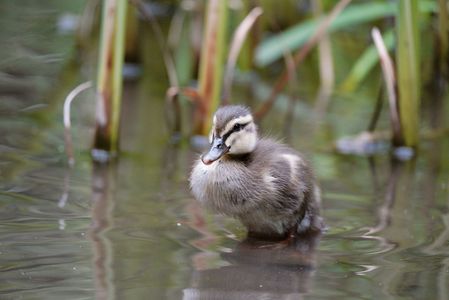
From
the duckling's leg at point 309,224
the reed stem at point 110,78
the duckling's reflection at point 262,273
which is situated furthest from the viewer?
the reed stem at point 110,78

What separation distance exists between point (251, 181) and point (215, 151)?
215mm

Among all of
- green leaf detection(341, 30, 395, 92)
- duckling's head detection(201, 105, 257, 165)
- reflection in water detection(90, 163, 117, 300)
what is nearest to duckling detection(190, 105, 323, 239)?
duckling's head detection(201, 105, 257, 165)

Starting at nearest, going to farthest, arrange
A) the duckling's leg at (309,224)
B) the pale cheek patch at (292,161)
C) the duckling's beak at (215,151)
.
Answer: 1. the duckling's beak at (215,151)
2. the pale cheek patch at (292,161)
3. the duckling's leg at (309,224)

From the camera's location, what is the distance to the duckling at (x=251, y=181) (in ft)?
14.7

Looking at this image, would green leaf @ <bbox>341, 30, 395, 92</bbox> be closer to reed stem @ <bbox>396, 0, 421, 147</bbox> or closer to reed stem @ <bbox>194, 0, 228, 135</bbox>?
reed stem @ <bbox>396, 0, 421, 147</bbox>

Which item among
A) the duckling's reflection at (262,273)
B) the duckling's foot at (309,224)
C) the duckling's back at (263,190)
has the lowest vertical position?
the duckling's reflection at (262,273)

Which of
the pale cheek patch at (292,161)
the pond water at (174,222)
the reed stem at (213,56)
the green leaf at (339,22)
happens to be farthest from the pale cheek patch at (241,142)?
the green leaf at (339,22)

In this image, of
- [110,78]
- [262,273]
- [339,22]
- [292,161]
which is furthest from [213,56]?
[262,273]

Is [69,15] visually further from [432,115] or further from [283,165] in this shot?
[283,165]

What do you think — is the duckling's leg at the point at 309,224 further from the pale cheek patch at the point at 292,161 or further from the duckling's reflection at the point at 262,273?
the pale cheek patch at the point at 292,161

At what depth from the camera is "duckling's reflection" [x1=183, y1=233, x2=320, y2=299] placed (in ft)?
12.5

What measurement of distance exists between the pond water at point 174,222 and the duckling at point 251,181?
132mm

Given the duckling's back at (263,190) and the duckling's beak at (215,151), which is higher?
the duckling's beak at (215,151)

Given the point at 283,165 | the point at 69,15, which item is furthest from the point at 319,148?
the point at 69,15
